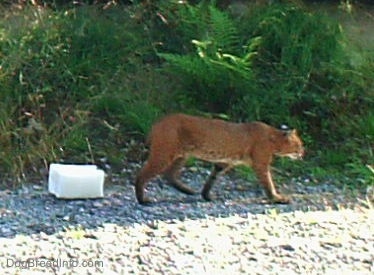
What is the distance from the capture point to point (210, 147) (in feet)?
27.6

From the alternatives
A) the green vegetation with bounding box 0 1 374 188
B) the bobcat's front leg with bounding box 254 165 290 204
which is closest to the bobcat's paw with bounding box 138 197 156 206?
the bobcat's front leg with bounding box 254 165 290 204

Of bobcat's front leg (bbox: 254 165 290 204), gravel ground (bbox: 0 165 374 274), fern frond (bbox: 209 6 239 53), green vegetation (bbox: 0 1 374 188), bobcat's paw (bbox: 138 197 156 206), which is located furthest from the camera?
fern frond (bbox: 209 6 239 53)

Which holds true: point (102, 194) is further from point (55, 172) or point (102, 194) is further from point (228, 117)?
point (228, 117)

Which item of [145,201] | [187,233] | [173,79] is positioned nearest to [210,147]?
[145,201]

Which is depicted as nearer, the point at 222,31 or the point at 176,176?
the point at 176,176

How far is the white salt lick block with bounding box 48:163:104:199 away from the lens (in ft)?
26.8

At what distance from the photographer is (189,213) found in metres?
7.77

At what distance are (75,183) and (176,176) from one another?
2.99 ft

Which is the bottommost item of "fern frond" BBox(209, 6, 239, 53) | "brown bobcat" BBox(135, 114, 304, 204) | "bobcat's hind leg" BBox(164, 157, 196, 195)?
"bobcat's hind leg" BBox(164, 157, 196, 195)

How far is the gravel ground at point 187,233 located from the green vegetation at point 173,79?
0.85 m

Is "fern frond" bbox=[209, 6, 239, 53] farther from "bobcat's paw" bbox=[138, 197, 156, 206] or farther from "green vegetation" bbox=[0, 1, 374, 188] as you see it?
"bobcat's paw" bbox=[138, 197, 156, 206]

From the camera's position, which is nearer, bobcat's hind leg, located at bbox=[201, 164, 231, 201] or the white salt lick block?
the white salt lick block

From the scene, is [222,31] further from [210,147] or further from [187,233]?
[187,233]

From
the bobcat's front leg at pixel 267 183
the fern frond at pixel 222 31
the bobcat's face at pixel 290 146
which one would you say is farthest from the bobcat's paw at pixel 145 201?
the fern frond at pixel 222 31
